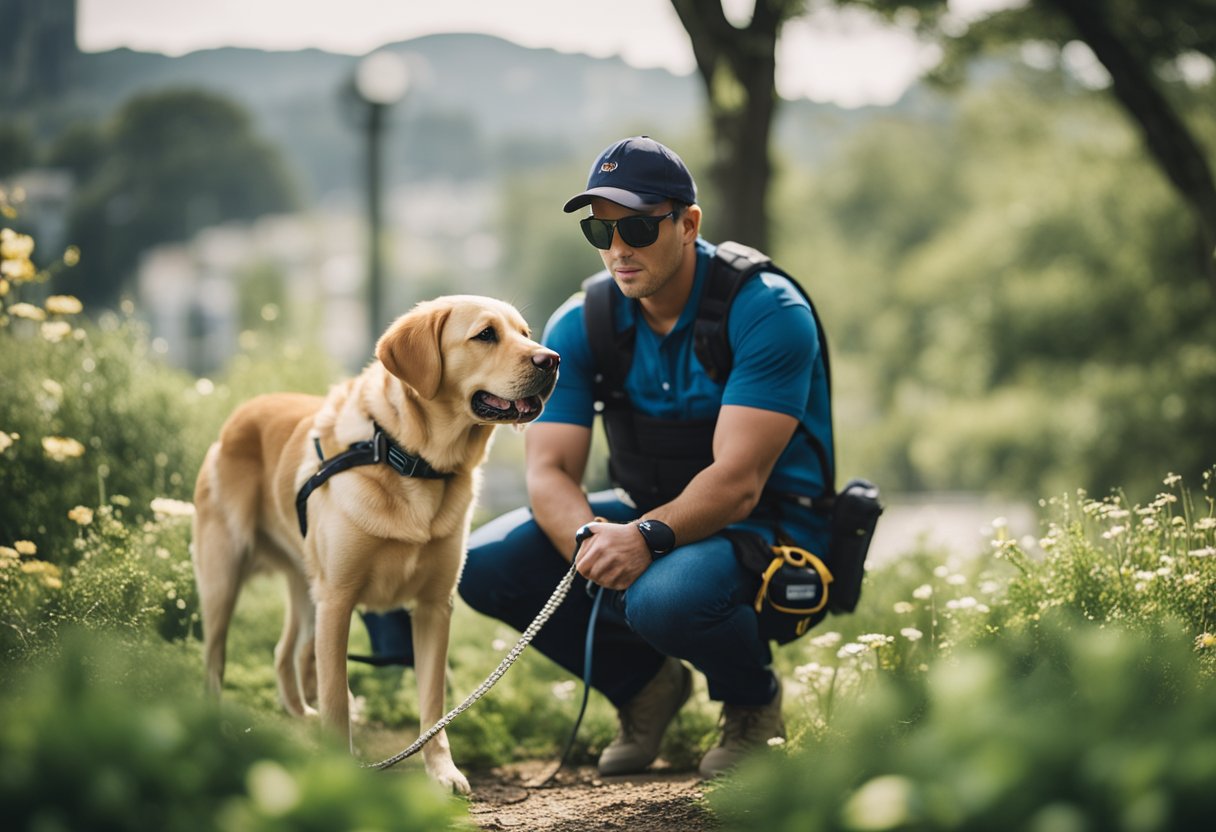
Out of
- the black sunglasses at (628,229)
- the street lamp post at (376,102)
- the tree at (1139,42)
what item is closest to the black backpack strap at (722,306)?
the black sunglasses at (628,229)

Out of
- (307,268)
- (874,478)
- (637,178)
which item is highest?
(637,178)

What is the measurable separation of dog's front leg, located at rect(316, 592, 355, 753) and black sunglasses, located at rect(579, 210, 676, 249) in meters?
1.41

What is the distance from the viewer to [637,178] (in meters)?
3.93

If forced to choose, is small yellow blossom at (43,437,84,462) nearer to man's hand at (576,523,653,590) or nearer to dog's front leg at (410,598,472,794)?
dog's front leg at (410,598,472,794)

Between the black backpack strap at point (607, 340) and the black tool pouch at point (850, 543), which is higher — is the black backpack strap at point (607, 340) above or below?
above

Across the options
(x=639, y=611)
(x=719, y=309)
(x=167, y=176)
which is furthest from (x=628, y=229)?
(x=167, y=176)

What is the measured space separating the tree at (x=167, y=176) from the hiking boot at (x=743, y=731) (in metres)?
31.1

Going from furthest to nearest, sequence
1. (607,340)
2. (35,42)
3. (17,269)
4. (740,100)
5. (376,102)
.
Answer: (35,42) → (376,102) → (740,100) → (17,269) → (607,340)

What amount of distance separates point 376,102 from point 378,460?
7948 mm

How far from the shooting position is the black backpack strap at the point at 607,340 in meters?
4.20

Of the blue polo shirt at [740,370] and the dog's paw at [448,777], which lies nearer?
the dog's paw at [448,777]

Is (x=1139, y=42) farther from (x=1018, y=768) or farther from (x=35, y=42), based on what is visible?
(x=1018, y=768)

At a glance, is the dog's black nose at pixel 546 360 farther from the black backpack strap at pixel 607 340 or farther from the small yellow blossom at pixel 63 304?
the small yellow blossom at pixel 63 304

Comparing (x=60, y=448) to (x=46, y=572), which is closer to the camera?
(x=46, y=572)
